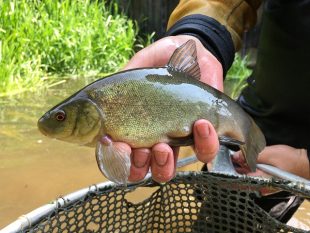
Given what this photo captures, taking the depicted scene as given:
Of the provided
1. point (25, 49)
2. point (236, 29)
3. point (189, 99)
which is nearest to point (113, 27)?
point (25, 49)

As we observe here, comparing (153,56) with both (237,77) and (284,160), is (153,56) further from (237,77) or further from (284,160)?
(237,77)

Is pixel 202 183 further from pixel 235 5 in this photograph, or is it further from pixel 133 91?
pixel 235 5

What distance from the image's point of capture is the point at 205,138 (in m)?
1.50

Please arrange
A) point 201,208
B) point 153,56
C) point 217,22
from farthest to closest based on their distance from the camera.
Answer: point 217,22, point 201,208, point 153,56

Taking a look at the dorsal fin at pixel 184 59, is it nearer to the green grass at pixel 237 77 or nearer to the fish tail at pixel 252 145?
the fish tail at pixel 252 145

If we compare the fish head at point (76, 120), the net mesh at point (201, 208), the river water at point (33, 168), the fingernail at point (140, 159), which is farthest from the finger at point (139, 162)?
the river water at point (33, 168)

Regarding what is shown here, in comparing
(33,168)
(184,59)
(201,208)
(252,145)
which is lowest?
(33,168)

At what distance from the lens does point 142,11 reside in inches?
328

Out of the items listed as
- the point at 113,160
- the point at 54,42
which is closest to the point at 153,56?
the point at 113,160

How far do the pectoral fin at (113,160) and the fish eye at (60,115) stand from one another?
0.12 m

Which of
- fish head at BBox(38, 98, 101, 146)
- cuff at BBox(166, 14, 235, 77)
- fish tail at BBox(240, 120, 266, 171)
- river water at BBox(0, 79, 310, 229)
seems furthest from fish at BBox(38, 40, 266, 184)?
river water at BBox(0, 79, 310, 229)

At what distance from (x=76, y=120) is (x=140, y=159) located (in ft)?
0.72

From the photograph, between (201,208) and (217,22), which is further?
(217,22)

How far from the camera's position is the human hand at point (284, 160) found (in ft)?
7.53
